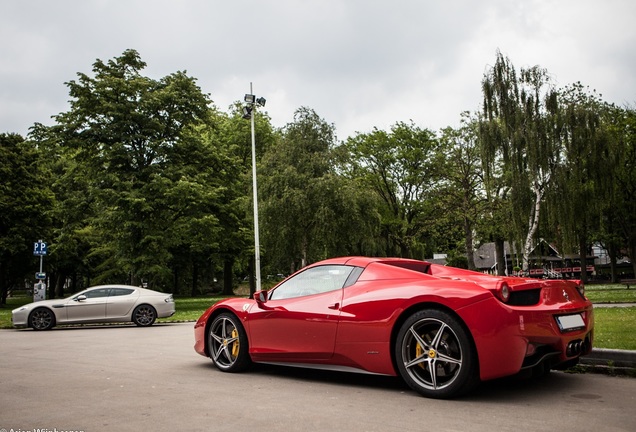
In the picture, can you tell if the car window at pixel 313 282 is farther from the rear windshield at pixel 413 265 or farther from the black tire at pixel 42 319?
the black tire at pixel 42 319

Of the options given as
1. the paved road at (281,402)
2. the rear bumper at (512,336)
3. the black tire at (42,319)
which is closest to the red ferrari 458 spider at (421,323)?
the rear bumper at (512,336)

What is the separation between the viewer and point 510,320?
4.81 m

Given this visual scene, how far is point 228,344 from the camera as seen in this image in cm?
711

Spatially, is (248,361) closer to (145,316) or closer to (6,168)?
(145,316)

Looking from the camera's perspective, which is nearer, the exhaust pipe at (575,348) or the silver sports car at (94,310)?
the exhaust pipe at (575,348)

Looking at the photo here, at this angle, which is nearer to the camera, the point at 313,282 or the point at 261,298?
the point at 313,282

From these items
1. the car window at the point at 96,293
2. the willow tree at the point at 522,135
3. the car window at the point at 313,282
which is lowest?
the car window at the point at 96,293

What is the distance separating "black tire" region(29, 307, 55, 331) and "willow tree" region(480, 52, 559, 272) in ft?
72.6

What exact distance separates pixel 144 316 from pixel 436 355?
13573 millimetres

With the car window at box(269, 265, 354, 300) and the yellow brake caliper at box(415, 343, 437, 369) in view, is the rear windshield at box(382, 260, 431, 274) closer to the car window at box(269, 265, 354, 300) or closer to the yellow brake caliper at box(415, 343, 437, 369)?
the car window at box(269, 265, 354, 300)

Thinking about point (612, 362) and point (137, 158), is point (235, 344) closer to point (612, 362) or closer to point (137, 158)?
point (612, 362)

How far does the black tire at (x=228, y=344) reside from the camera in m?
6.90

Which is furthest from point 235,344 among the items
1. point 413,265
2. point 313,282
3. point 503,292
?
point 503,292

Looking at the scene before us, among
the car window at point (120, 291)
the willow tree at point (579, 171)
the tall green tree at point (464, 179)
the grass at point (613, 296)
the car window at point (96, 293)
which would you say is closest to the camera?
the car window at point (96, 293)
